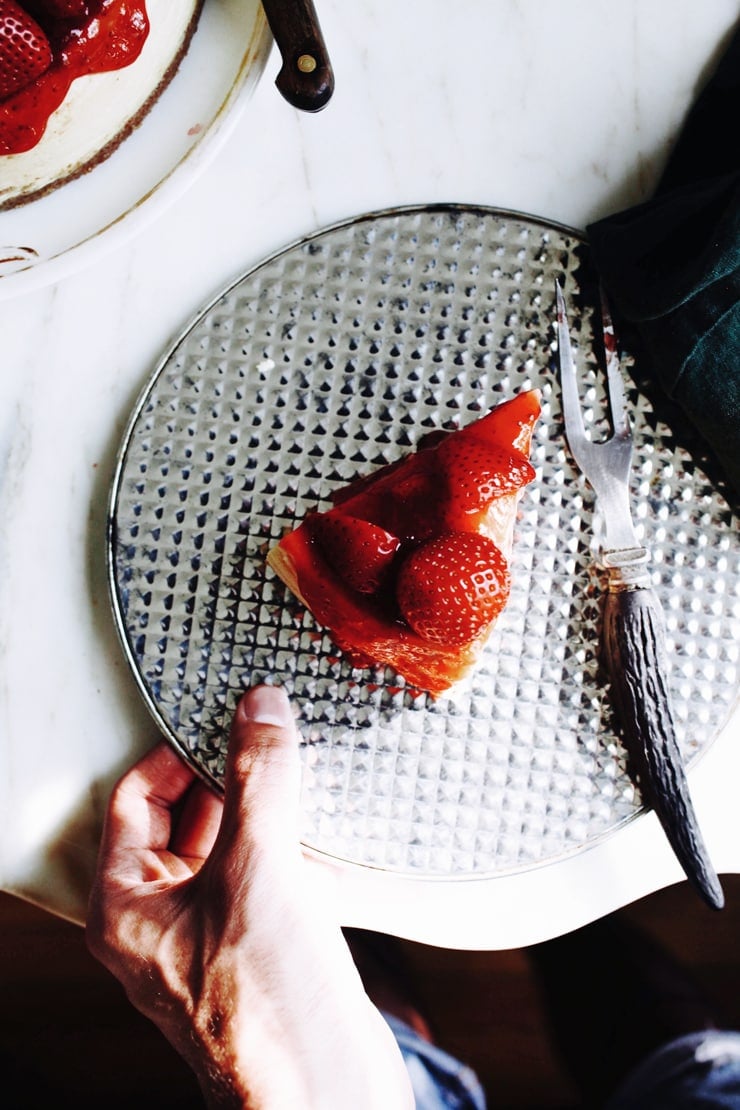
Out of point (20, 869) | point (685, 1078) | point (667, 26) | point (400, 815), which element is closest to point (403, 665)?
point (400, 815)

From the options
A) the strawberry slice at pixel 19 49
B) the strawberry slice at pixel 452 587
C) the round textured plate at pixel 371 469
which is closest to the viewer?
the strawberry slice at pixel 19 49

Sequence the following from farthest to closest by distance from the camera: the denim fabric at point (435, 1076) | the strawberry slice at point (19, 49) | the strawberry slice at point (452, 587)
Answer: the denim fabric at point (435, 1076)
the strawberry slice at point (452, 587)
the strawberry slice at point (19, 49)

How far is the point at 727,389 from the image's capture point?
2.52 ft

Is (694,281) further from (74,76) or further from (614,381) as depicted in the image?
(74,76)

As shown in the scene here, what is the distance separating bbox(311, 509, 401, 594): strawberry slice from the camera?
74 cm

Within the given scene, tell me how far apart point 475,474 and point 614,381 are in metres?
0.18

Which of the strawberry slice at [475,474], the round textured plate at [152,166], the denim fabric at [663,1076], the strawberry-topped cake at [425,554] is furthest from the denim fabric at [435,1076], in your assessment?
the round textured plate at [152,166]

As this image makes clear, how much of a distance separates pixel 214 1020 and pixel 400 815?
0.23 metres

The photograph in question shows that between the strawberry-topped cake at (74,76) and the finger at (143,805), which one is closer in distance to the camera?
the strawberry-topped cake at (74,76)

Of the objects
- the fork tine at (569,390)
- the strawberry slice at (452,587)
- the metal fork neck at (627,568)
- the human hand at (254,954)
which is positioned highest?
the fork tine at (569,390)

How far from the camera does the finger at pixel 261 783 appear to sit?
743 millimetres

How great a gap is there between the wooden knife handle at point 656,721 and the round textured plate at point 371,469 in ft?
0.09

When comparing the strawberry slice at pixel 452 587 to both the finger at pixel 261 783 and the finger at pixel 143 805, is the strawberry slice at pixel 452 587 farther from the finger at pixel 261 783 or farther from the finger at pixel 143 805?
the finger at pixel 143 805

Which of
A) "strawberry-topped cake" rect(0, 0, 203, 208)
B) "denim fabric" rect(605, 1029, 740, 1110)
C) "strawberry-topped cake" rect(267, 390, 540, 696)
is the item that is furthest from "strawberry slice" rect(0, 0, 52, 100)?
"denim fabric" rect(605, 1029, 740, 1110)
